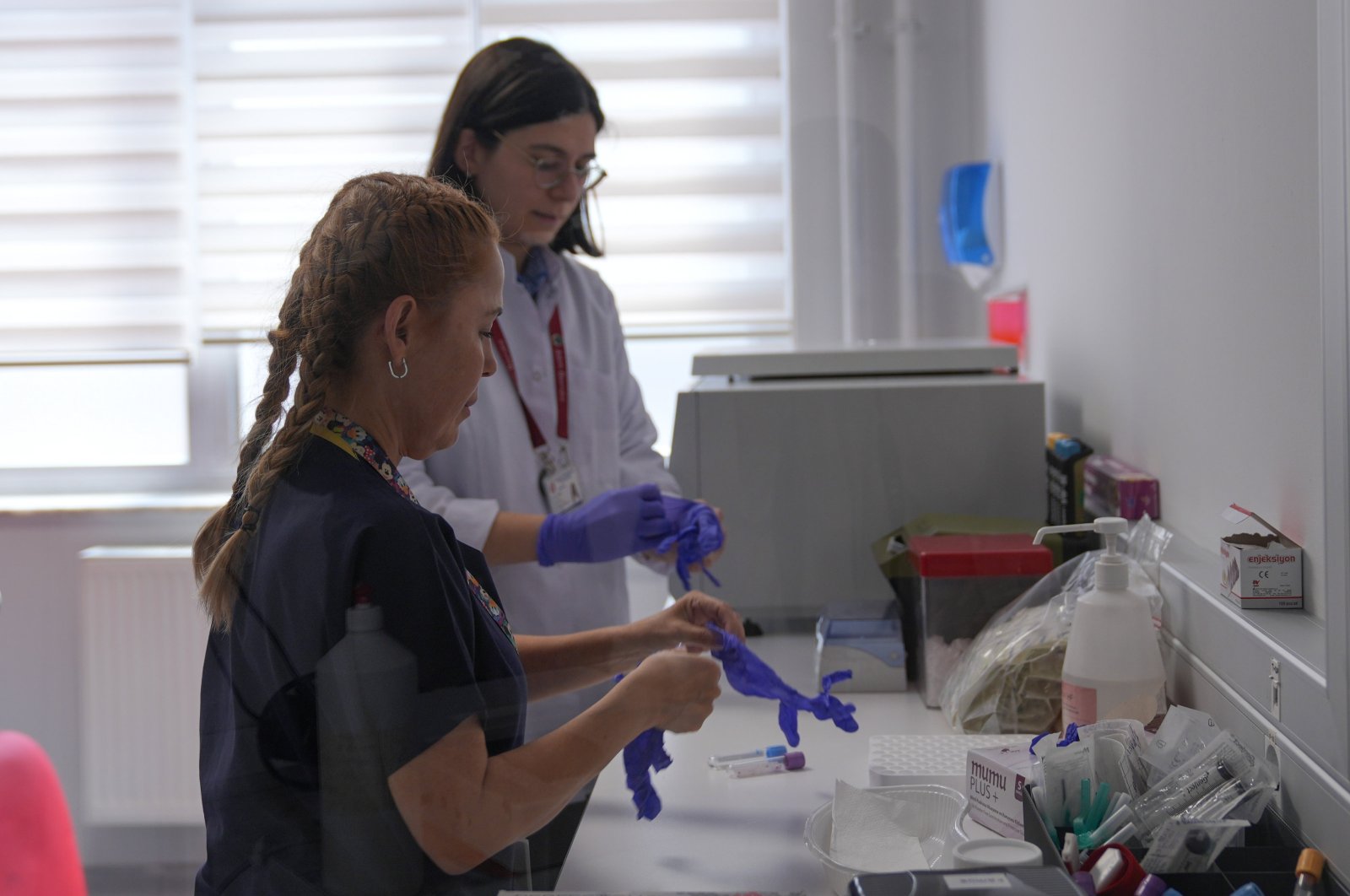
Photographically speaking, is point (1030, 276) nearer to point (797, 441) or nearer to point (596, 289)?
point (797, 441)

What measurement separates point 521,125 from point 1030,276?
114 cm

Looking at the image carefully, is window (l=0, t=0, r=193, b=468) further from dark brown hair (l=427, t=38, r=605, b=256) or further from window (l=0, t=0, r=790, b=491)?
dark brown hair (l=427, t=38, r=605, b=256)

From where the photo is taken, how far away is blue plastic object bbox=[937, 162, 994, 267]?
2.31 m

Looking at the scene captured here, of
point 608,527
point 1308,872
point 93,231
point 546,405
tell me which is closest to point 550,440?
point 546,405

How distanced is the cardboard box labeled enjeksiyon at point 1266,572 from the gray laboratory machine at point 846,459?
1.96ft

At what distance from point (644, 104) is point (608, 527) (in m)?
1.47

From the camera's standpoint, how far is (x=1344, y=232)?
0.73 meters

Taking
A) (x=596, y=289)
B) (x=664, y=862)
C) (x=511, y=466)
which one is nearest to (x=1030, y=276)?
(x=596, y=289)

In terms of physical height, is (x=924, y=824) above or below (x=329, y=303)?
below

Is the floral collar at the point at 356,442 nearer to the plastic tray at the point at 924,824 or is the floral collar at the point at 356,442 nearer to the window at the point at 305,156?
the plastic tray at the point at 924,824

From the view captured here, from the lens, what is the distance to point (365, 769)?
65 centimetres

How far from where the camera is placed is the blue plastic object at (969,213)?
231cm

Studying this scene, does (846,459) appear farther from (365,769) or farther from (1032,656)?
(365,769)

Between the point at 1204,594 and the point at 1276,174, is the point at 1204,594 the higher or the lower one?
→ the lower one
